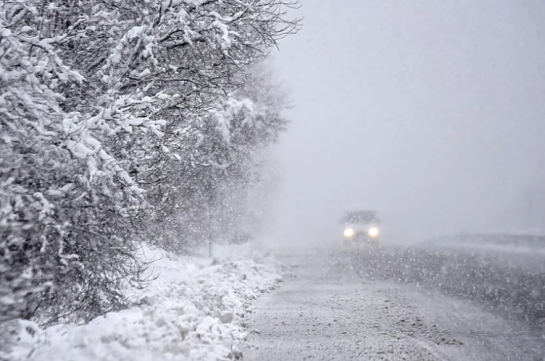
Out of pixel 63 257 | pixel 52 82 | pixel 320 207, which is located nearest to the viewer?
pixel 63 257

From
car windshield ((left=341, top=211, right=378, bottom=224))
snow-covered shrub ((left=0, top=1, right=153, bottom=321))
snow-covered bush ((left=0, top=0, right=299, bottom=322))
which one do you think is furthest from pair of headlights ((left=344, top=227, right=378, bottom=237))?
snow-covered shrub ((left=0, top=1, right=153, bottom=321))

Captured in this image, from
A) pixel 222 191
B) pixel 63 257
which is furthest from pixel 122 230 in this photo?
pixel 222 191

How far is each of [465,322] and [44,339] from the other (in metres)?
5.64

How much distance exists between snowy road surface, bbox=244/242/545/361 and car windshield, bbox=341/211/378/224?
10.2 meters

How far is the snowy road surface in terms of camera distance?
5.55 metres

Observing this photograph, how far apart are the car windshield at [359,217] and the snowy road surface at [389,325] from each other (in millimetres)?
10239

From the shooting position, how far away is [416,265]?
14.5 m

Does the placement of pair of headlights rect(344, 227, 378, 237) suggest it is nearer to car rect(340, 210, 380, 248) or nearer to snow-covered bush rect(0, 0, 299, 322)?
car rect(340, 210, 380, 248)

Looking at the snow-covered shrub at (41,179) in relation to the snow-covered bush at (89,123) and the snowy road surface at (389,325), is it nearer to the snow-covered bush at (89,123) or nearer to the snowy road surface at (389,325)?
the snow-covered bush at (89,123)

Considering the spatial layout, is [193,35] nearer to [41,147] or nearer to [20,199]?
[41,147]

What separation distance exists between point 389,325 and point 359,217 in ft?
51.3

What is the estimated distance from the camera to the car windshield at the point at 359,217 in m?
22.0

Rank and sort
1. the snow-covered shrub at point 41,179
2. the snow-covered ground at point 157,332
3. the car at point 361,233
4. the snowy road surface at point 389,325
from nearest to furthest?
the snow-covered shrub at point 41,179 → the snow-covered ground at point 157,332 → the snowy road surface at point 389,325 → the car at point 361,233

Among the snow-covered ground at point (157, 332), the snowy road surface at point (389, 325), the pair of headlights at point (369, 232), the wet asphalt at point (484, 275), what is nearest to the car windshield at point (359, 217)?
the pair of headlights at point (369, 232)
